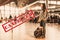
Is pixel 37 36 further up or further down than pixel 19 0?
further down

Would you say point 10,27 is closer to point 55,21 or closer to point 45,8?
point 45,8

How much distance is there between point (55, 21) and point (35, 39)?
12.5 meters

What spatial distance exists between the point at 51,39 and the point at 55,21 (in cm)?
1257

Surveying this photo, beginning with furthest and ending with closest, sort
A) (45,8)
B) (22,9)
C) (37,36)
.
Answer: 1. (37,36)
2. (45,8)
3. (22,9)

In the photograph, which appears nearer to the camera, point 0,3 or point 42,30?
point 0,3

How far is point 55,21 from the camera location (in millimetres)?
19828

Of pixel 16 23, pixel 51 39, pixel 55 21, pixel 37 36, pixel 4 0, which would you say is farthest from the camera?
pixel 55 21

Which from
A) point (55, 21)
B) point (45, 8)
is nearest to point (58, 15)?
point (55, 21)

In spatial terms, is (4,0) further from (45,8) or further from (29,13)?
(45,8)

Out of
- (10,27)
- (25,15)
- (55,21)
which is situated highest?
(25,15)

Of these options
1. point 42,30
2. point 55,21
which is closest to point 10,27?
point 42,30

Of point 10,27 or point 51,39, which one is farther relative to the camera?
point 51,39

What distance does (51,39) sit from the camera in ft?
24.3

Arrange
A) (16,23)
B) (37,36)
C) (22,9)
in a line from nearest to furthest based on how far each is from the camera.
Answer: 1. (16,23)
2. (22,9)
3. (37,36)
